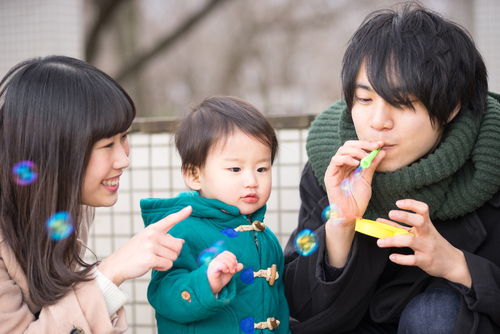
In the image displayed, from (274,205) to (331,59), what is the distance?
7252mm

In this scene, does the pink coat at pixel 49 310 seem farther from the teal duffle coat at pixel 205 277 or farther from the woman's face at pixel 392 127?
the woman's face at pixel 392 127

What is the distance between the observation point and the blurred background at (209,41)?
3961 mm

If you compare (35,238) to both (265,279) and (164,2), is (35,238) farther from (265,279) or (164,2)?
(164,2)

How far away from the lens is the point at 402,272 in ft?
5.17

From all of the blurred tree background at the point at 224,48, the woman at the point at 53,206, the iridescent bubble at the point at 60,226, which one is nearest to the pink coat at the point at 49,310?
the woman at the point at 53,206

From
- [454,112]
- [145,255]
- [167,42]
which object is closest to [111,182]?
[145,255]

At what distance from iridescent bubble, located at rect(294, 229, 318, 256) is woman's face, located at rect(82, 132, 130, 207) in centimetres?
67

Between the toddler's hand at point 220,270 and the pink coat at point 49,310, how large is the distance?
271 millimetres

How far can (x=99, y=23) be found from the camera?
7430mm

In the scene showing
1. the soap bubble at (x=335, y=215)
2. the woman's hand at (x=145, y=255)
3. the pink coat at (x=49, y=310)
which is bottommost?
the pink coat at (x=49, y=310)

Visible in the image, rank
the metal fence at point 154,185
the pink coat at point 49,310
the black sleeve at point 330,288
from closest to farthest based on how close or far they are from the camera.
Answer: the pink coat at point 49,310, the black sleeve at point 330,288, the metal fence at point 154,185

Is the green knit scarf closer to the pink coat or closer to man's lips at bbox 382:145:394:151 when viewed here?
man's lips at bbox 382:145:394:151

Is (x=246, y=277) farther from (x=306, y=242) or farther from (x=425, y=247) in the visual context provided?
(x=425, y=247)

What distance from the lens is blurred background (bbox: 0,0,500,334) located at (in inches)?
156
